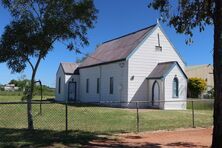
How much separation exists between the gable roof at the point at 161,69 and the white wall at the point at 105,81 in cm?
223

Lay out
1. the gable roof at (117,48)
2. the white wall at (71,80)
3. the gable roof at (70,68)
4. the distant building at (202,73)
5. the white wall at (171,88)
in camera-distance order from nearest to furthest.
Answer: the white wall at (171,88)
the gable roof at (117,48)
the white wall at (71,80)
the gable roof at (70,68)
the distant building at (202,73)

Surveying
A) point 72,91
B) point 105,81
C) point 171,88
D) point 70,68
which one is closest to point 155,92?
point 171,88

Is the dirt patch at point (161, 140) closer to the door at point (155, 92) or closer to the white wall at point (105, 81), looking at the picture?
the door at point (155, 92)

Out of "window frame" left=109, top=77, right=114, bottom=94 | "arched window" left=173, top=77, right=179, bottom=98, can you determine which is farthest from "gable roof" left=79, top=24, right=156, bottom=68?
"arched window" left=173, top=77, right=179, bottom=98

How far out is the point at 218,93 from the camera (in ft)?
34.0


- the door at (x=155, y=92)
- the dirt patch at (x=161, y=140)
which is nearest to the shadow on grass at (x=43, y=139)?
the dirt patch at (x=161, y=140)

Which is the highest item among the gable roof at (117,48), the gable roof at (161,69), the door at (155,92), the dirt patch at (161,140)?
the gable roof at (117,48)

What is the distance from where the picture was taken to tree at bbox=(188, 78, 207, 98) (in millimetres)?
46438

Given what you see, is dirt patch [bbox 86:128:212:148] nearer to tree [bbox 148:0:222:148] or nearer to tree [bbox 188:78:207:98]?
tree [bbox 148:0:222:148]

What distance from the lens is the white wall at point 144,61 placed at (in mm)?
31109

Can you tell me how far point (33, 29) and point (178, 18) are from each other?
17.4ft

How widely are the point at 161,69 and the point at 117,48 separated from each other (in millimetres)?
5835

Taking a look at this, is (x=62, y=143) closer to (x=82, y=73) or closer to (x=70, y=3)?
(x=70, y=3)

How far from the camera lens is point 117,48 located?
1404 inches
